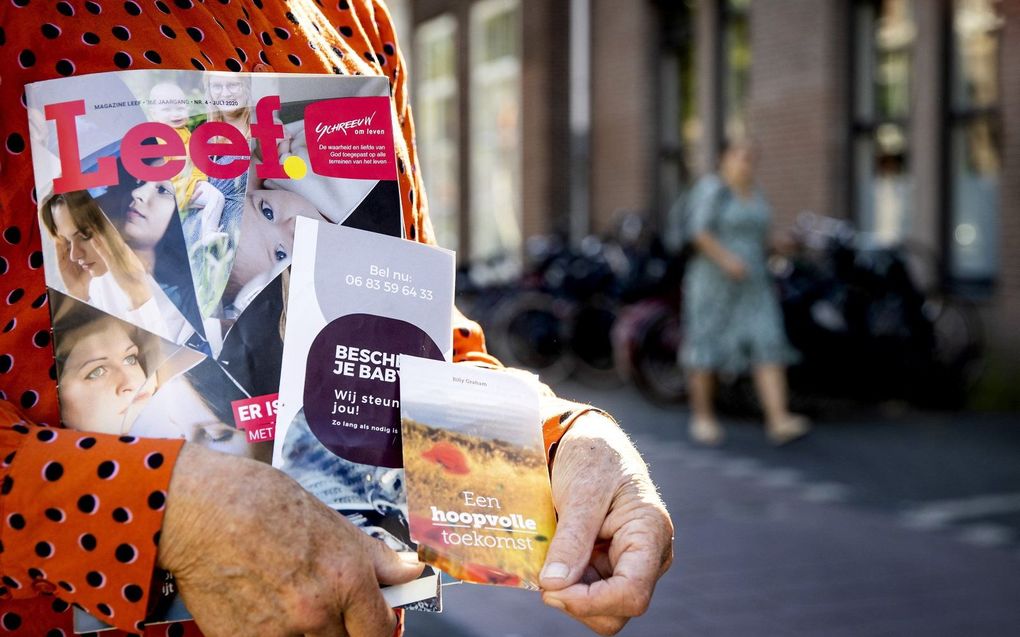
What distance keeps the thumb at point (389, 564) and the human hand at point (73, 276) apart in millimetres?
336

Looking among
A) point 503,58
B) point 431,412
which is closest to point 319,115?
point 431,412

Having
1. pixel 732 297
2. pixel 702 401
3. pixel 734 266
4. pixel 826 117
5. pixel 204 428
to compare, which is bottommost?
pixel 702 401

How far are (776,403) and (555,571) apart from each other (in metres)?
7.16

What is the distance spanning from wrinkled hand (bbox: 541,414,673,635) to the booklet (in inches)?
1.1

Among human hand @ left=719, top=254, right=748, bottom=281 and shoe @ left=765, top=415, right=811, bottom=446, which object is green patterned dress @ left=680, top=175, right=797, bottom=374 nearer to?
human hand @ left=719, top=254, right=748, bottom=281

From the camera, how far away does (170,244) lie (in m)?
1.08

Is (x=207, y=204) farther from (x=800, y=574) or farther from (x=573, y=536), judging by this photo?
(x=800, y=574)

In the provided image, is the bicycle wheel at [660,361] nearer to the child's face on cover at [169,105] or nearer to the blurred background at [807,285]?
the blurred background at [807,285]

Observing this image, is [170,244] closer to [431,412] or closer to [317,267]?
[317,267]

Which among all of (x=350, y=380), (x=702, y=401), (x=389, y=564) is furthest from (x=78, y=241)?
(x=702, y=401)

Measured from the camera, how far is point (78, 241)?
106 centimetres

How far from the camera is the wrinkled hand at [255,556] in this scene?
0.99 m

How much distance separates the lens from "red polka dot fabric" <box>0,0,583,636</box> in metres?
0.98

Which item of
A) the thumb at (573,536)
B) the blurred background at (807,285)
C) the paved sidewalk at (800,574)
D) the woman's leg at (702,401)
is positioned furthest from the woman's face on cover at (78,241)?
the woman's leg at (702,401)
